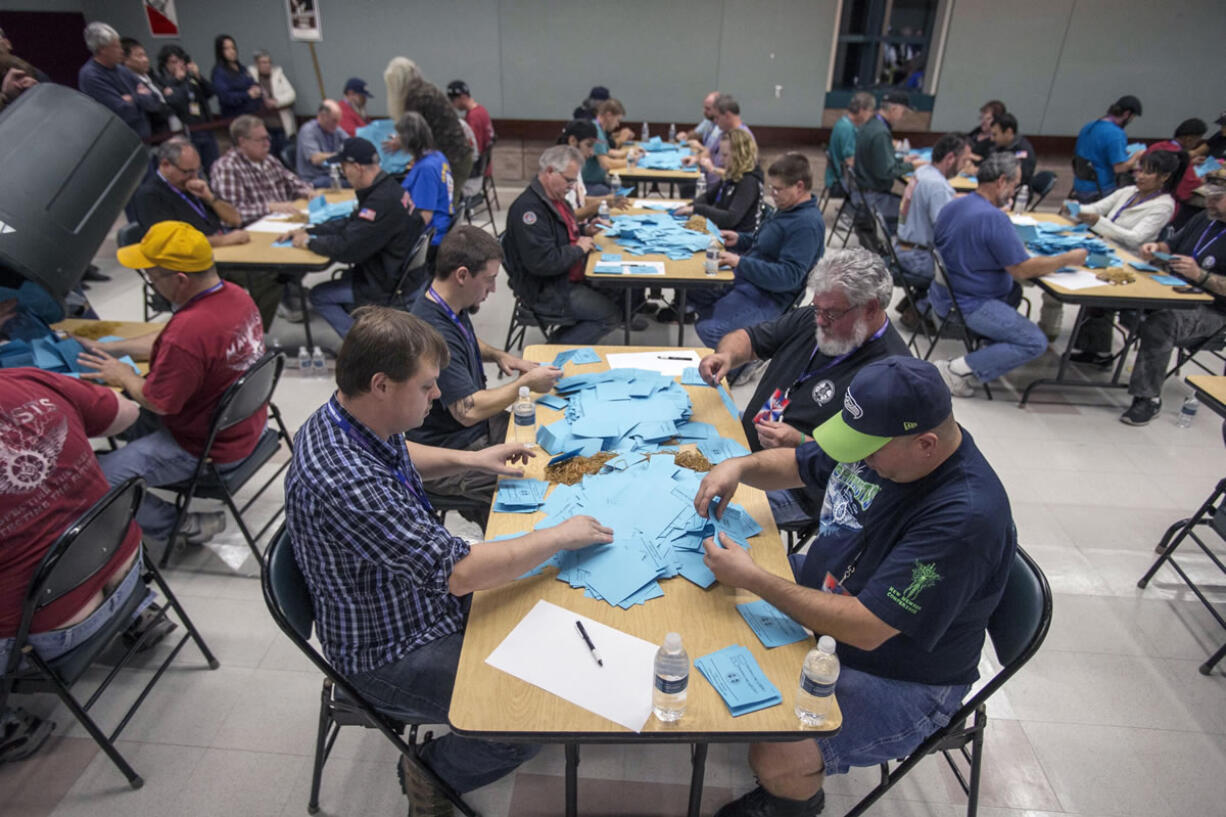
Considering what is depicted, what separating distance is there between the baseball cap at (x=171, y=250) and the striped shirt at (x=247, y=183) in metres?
2.63

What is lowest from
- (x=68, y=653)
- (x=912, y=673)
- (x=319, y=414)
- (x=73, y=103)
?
(x=68, y=653)

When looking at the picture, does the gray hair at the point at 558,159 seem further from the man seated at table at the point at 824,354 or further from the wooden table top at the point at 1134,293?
the wooden table top at the point at 1134,293

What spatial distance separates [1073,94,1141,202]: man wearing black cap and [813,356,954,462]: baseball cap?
7.14m

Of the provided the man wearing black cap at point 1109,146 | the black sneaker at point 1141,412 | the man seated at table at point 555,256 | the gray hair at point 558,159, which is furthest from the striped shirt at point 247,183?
the man wearing black cap at point 1109,146

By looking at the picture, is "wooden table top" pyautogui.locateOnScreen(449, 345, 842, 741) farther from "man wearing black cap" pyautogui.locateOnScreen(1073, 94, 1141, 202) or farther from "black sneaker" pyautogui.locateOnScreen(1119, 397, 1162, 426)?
"man wearing black cap" pyautogui.locateOnScreen(1073, 94, 1141, 202)

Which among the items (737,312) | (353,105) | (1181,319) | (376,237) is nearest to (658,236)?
(737,312)

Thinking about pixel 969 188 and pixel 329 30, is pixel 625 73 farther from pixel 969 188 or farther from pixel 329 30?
pixel 969 188

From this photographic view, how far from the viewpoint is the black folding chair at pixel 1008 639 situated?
1646mm

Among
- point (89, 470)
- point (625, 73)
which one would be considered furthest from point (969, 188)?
point (89, 470)

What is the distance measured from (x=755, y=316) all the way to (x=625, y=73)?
22.2 ft

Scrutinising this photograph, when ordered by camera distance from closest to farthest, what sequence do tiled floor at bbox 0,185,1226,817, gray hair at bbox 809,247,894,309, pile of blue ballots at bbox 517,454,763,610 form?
pile of blue ballots at bbox 517,454,763,610, tiled floor at bbox 0,185,1226,817, gray hair at bbox 809,247,894,309

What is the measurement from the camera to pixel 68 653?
2.03 meters

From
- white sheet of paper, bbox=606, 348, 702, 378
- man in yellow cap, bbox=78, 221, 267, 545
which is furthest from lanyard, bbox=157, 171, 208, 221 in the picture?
white sheet of paper, bbox=606, 348, 702, 378

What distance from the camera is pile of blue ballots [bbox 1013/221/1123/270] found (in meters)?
4.52
